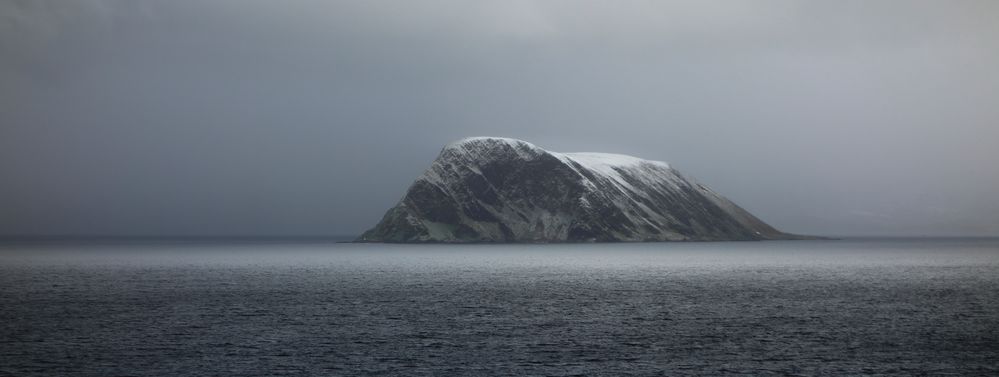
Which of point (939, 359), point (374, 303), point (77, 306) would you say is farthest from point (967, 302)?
point (77, 306)

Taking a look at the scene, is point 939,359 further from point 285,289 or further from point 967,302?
point 285,289

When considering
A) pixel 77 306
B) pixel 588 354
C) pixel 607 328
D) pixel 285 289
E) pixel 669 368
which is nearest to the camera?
pixel 669 368

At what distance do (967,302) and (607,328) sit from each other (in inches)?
2157

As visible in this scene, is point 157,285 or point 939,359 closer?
point 939,359

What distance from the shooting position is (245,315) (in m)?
88.3

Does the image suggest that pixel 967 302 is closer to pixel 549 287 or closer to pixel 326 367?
pixel 549 287

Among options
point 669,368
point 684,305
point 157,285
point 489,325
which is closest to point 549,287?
point 684,305

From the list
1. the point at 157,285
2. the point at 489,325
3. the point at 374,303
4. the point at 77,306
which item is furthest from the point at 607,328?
the point at 157,285

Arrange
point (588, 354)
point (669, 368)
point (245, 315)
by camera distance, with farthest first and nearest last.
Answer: point (245, 315)
point (588, 354)
point (669, 368)

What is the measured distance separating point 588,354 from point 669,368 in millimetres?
7553

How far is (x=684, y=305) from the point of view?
99.9m

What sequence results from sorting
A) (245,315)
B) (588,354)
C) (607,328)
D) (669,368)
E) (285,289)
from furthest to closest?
(285,289) → (245,315) → (607,328) → (588,354) → (669,368)

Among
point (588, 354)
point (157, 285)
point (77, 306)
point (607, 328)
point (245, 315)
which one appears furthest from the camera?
point (157, 285)

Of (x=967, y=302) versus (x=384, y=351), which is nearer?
(x=384, y=351)
